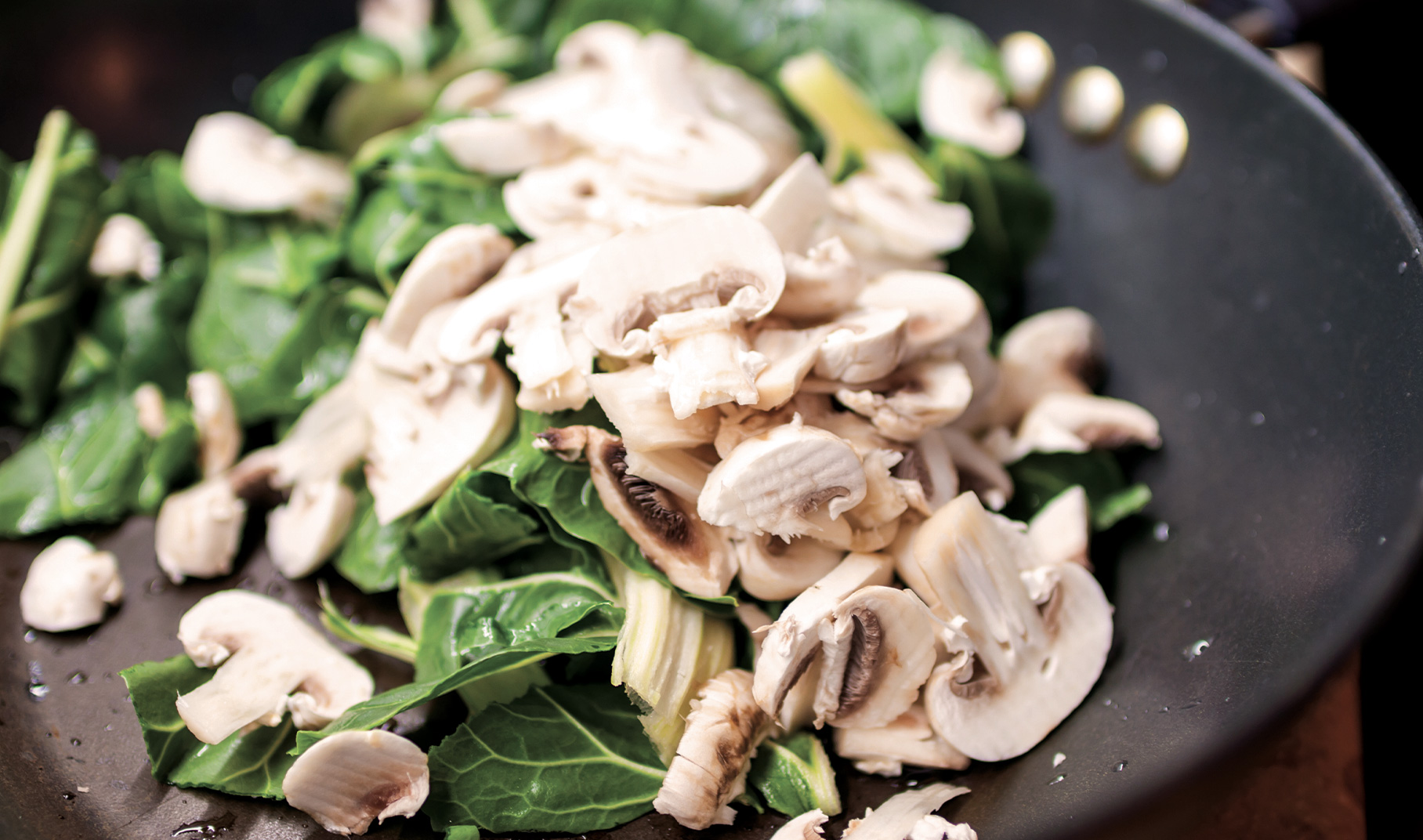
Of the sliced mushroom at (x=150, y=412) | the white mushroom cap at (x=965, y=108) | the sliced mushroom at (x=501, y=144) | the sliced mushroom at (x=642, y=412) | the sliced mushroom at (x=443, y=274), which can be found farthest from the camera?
the white mushroom cap at (x=965, y=108)

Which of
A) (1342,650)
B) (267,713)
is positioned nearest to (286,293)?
(267,713)

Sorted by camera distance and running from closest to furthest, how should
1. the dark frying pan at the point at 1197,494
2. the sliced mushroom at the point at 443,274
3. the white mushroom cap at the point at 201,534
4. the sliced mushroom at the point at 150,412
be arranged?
1. the dark frying pan at the point at 1197,494
2. the sliced mushroom at the point at 443,274
3. the white mushroom cap at the point at 201,534
4. the sliced mushroom at the point at 150,412

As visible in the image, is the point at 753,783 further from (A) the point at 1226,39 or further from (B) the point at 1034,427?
(A) the point at 1226,39

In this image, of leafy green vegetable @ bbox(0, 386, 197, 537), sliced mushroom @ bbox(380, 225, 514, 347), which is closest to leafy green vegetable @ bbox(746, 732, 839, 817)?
sliced mushroom @ bbox(380, 225, 514, 347)

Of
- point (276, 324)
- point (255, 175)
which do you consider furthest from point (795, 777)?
point (255, 175)

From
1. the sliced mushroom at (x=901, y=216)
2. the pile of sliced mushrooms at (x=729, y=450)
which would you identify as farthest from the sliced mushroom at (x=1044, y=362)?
the sliced mushroom at (x=901, y=216)

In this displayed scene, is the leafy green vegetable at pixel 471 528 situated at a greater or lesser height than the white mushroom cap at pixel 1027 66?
lesser

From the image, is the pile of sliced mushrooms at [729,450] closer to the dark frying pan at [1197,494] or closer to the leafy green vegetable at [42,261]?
the dark frying pan at [1197,494]
